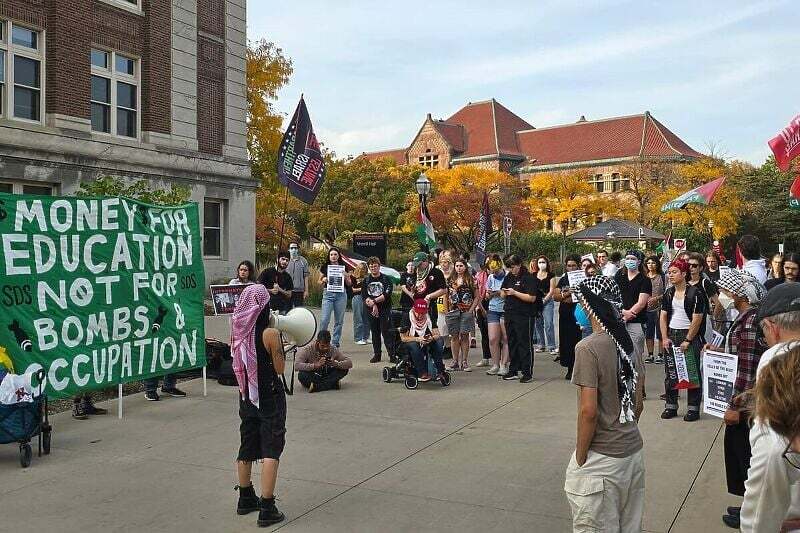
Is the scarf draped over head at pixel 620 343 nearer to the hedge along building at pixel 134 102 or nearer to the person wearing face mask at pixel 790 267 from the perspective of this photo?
the person wearing face mask at pixel 790 267

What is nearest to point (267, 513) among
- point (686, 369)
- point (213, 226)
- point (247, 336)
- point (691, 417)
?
point (247, 336)

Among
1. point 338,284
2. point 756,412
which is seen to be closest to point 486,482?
point 756,412

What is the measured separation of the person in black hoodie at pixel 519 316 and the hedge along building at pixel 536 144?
192 feet

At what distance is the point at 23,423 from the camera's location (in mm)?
6609

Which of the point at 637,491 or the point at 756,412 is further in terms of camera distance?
the point at 637,491

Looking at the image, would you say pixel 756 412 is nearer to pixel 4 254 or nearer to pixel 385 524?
pixel 385 524

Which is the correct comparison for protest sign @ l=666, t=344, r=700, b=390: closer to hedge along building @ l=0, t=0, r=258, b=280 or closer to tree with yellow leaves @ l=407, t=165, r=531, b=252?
hedge along building @ l=0, t=0, r=258, b=280

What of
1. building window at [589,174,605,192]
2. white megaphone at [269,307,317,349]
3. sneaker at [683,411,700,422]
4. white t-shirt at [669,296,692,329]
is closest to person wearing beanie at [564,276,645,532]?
white megaphone at [269,307,317,349]

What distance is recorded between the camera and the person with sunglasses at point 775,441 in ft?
7.32

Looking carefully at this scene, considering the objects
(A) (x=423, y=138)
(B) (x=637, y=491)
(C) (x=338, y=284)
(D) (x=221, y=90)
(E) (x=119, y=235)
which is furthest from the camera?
(A) (x=423, y=138)

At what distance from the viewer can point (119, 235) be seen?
861cm

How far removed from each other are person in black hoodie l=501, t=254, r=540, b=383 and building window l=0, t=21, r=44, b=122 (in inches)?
593

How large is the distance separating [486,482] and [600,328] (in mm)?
2582

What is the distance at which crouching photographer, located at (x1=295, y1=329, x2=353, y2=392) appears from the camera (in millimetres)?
10062
